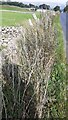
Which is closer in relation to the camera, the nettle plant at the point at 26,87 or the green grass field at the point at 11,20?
the nettle plant at the point at 26,87

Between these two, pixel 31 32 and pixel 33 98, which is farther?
pixel 31 32

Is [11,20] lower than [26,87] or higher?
higher

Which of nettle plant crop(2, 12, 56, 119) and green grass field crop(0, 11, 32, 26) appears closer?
nettle plant crop(2, 12, 56, 119)

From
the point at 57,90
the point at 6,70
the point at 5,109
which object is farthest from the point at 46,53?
the point at 5,109

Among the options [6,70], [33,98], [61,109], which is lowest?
[61,109]

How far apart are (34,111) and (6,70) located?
842 millimetres

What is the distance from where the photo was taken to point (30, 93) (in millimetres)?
6477

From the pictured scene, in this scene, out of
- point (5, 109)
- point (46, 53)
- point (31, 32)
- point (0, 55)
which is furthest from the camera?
point (31, 32)

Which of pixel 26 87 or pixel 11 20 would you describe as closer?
pixel 26 87

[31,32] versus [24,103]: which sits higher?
[31,32]

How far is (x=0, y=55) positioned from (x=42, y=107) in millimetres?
1211

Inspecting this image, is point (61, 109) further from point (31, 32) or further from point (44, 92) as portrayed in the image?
point (31, 32)

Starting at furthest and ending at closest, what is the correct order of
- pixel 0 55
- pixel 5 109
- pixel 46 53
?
1. pixel 46 53
2. pixel 0 55
3. pixel 5 109

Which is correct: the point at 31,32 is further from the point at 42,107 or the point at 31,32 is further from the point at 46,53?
the point at 42,107
